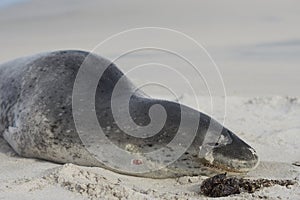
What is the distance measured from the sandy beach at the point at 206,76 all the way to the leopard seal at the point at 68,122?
103 mm

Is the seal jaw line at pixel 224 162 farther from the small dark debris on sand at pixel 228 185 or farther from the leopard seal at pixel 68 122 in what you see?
the small dark debris on sand at pixel 228 185

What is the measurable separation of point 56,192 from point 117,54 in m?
5.61

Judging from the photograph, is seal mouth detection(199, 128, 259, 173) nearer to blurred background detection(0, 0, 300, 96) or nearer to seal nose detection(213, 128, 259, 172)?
seal nose detection(213, 128, 259, 172)

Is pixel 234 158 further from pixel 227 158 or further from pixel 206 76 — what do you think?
pixel 206 76

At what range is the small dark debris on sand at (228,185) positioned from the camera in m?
3.04

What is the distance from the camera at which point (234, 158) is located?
11.5 feet

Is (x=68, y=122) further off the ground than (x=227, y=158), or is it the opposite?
(x=68, y=122)

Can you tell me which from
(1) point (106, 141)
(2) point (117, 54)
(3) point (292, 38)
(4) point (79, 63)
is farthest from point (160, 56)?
(1) point (106, 141)

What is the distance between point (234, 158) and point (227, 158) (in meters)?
0.04

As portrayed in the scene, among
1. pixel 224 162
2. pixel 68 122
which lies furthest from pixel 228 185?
pixel 68 122

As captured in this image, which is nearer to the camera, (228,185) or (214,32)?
(228,185)

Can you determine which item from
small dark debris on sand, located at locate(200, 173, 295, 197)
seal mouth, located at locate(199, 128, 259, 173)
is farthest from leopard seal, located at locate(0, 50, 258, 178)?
small dark debris on sand, located at locate(200, 173, 295, 197)

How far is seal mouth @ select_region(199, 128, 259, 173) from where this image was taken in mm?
3512

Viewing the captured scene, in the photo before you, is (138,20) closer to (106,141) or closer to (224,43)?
(224,43)
